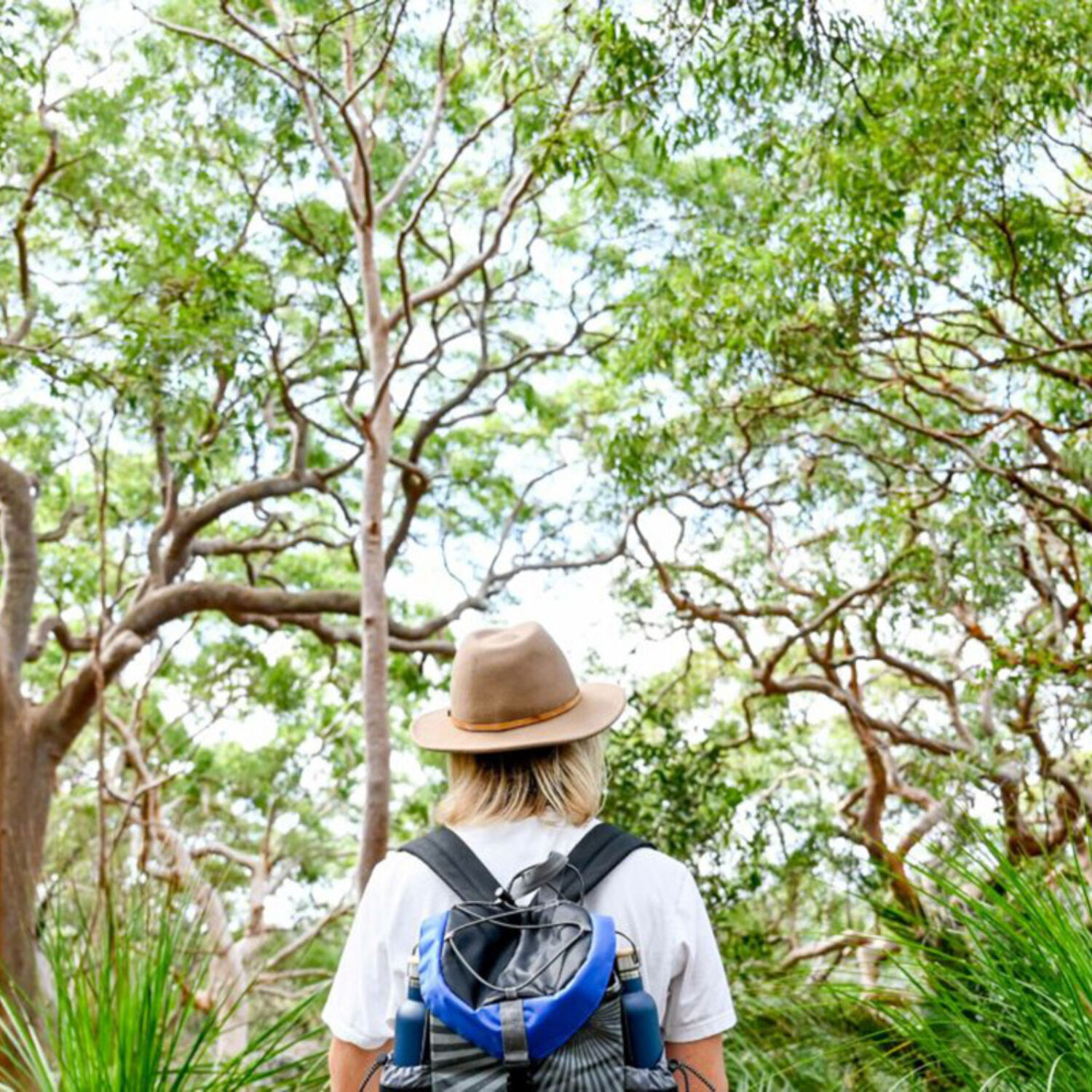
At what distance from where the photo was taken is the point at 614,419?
10.9 m

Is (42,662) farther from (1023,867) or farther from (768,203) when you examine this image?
(1023,867)

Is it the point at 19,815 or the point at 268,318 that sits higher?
the point at 268,318

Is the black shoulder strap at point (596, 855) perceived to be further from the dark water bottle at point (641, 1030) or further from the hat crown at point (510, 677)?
the hat crown at point (510, 677)

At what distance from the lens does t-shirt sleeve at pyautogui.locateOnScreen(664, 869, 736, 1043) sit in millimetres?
1600

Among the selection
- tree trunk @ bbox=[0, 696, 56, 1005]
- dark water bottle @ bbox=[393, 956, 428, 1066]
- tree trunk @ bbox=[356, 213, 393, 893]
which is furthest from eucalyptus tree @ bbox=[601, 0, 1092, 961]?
tree trunk @ bbox=[0, 696, 56, 1005]

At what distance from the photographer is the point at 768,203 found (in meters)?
7.60

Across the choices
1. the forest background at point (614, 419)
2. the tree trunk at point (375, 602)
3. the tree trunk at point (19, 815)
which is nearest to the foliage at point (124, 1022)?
the forest background at point (614, 419)

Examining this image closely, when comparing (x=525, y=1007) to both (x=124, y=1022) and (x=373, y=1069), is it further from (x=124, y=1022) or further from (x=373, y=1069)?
(x=124, y=1022)

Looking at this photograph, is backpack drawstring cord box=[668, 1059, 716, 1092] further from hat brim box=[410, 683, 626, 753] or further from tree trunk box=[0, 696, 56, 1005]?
tree trunk box=[0, 696, 56, 1005]

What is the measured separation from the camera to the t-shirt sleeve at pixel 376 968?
63.3 inches

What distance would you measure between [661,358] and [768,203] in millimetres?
1189

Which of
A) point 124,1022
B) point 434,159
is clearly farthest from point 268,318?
point 124,1022

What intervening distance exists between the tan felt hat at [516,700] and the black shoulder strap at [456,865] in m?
0.15

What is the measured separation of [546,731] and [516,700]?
8cm
